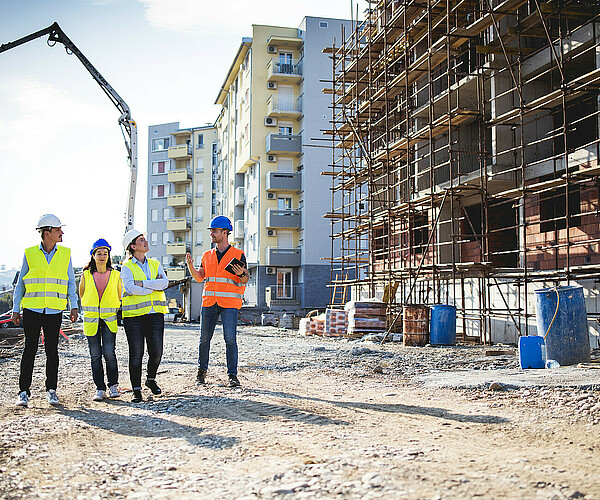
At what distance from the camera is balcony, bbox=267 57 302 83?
44719 mm

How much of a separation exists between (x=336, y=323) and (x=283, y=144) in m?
25.5

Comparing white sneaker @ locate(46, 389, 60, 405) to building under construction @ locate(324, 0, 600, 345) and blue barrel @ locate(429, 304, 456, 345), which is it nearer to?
building under construction @ locate(324, 0, 600, 345)

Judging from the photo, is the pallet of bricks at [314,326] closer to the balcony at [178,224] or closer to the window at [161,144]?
the balcony at [178,224]

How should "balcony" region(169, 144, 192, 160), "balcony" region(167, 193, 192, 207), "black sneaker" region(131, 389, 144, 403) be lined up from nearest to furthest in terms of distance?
"black sneaker" region(131, 389, 144, 403)
"balcony" region(167, 193, 192, 207)
"balcony" region(169, 144, 192, 160)

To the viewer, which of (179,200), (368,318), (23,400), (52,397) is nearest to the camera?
(23,400)

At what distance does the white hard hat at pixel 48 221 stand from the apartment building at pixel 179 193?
58.0 m

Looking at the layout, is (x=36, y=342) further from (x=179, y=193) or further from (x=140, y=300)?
(x=179, y=193)

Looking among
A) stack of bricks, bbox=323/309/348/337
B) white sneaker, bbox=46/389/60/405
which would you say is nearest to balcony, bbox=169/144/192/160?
stack of bricks, bbox=323/309/348/337

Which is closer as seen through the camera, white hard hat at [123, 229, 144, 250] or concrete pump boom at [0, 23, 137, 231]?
white hard hat at [123, 229, 144, 250]

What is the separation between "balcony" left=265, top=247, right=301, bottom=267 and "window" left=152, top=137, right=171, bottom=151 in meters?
34.7

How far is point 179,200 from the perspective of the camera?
2729 inches

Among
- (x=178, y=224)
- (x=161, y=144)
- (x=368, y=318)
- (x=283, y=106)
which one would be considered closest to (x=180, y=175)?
(x=178, y=224)

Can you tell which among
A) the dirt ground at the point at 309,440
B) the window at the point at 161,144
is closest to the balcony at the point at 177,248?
the window at the point at 161,144

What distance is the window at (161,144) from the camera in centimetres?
7456
